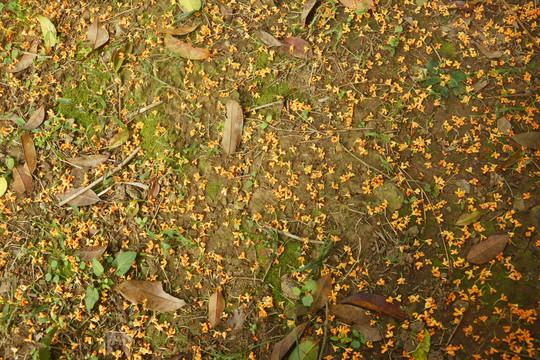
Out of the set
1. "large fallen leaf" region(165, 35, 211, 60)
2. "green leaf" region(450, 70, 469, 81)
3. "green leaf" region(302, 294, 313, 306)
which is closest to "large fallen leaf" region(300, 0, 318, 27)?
"large fallen leaf" region(165, 35, 211, 60)

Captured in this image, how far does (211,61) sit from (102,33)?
104cm

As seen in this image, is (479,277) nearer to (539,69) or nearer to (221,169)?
(539,69)

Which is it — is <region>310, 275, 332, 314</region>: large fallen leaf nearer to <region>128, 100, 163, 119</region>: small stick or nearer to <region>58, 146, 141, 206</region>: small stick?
<region>58, 146, 141, 206</region>: small stick

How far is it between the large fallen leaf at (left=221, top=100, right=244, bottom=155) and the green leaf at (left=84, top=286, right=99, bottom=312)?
1.46m

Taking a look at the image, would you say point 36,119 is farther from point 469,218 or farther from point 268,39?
point 469,218

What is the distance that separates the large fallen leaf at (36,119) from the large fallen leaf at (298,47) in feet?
7.13

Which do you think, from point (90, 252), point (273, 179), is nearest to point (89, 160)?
point (90, 252)

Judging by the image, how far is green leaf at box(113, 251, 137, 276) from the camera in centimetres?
278

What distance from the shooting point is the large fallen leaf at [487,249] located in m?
2.62

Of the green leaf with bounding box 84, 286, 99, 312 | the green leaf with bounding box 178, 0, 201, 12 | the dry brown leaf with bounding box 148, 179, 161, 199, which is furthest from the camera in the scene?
the green leaf with bounding box 178, 0, 201, 12

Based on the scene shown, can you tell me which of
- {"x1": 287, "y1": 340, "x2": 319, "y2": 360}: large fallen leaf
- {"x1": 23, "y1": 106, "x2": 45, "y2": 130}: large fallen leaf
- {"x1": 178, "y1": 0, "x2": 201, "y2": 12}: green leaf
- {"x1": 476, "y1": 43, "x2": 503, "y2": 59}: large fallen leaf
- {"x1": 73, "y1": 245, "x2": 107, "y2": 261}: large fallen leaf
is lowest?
{"x1": 287, "y1": 340, "x2": 319, "y2": 360}: large fallen leaf

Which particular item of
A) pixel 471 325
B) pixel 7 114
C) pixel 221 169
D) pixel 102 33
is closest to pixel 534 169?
pixel 471 325

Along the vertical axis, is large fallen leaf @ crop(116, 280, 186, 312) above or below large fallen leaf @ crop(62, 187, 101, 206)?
below

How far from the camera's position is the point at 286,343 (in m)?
2.58
